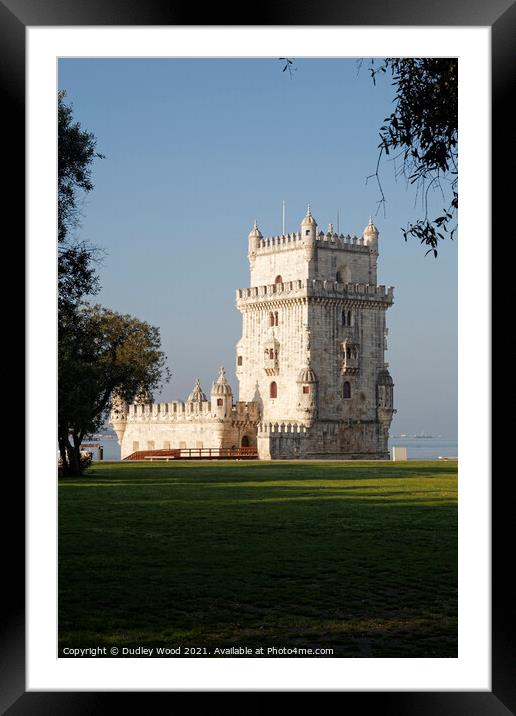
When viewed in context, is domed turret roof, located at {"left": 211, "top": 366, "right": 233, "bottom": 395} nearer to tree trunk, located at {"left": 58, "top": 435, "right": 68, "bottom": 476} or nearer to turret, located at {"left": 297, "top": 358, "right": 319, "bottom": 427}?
turret, located at {"left": 297, "top": 358, "right": 319, "bottom": 427}

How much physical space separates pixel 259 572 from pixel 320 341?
169 feet

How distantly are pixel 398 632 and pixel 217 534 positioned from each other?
7.53 meters

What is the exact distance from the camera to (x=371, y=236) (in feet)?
232

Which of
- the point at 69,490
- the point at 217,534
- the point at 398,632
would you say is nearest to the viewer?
the point at 398,632

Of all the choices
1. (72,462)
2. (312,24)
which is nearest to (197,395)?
(72,462)

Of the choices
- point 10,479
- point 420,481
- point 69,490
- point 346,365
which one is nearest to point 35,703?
point 10,479

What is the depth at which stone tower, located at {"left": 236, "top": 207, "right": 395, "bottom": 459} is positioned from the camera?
67000 mm

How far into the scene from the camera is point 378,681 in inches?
407

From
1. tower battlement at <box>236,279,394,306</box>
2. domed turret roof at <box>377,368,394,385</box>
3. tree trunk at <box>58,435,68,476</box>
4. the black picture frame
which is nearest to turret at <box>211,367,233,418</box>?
tower battlement at <box>236,279,394,306</box>

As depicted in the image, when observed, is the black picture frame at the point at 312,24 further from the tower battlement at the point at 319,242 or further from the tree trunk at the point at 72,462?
the tower battlement at the point at 319,242

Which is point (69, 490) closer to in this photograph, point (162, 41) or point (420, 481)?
point (420, 481)

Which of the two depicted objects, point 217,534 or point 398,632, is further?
point 217,534

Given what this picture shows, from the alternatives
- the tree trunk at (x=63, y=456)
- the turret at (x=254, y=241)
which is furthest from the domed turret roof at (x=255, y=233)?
the tree trunk at (x=63, y=456)

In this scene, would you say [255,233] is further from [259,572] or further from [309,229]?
[259,572]
